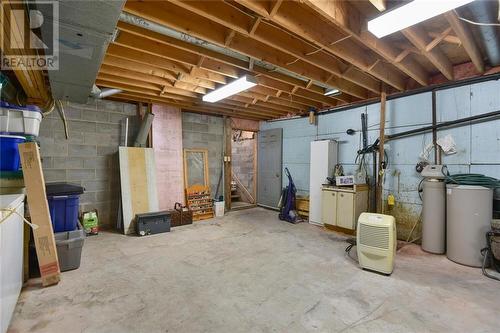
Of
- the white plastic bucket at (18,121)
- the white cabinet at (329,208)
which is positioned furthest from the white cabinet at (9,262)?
the white cabinet at (329,208)

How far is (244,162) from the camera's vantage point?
7.91 meters

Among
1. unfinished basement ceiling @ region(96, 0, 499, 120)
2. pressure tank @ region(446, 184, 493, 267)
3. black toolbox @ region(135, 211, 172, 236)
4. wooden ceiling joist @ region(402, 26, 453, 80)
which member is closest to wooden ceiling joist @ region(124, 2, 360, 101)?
unfinished basement ceiling @ region(96, 0, 499, 120)

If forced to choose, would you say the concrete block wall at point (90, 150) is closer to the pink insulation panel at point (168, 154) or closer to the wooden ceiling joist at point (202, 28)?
the pink insulation panel at point (168, 154)

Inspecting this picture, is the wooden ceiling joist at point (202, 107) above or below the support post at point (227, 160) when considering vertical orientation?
above

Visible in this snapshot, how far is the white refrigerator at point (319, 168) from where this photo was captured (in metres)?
4.82

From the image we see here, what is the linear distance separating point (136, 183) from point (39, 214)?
206 centimetres

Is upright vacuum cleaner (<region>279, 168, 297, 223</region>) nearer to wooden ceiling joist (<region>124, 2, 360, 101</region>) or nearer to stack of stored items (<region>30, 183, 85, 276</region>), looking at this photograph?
wooden ceiling joist (<region>124, 2, 360, 101</region>)

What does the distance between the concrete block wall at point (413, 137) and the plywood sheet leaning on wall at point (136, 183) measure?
3.45 m

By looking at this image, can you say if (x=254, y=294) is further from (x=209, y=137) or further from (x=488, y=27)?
A: (x=209, y=137)

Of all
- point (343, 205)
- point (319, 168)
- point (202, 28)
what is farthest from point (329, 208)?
point (202, 28)

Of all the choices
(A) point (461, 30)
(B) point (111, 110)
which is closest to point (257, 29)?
(A) point (461, 30)

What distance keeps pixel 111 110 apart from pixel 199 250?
3.27 m

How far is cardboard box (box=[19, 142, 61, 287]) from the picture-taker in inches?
95.5

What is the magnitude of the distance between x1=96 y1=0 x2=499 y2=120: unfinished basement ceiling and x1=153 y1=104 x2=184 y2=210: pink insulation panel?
26.2 inches
